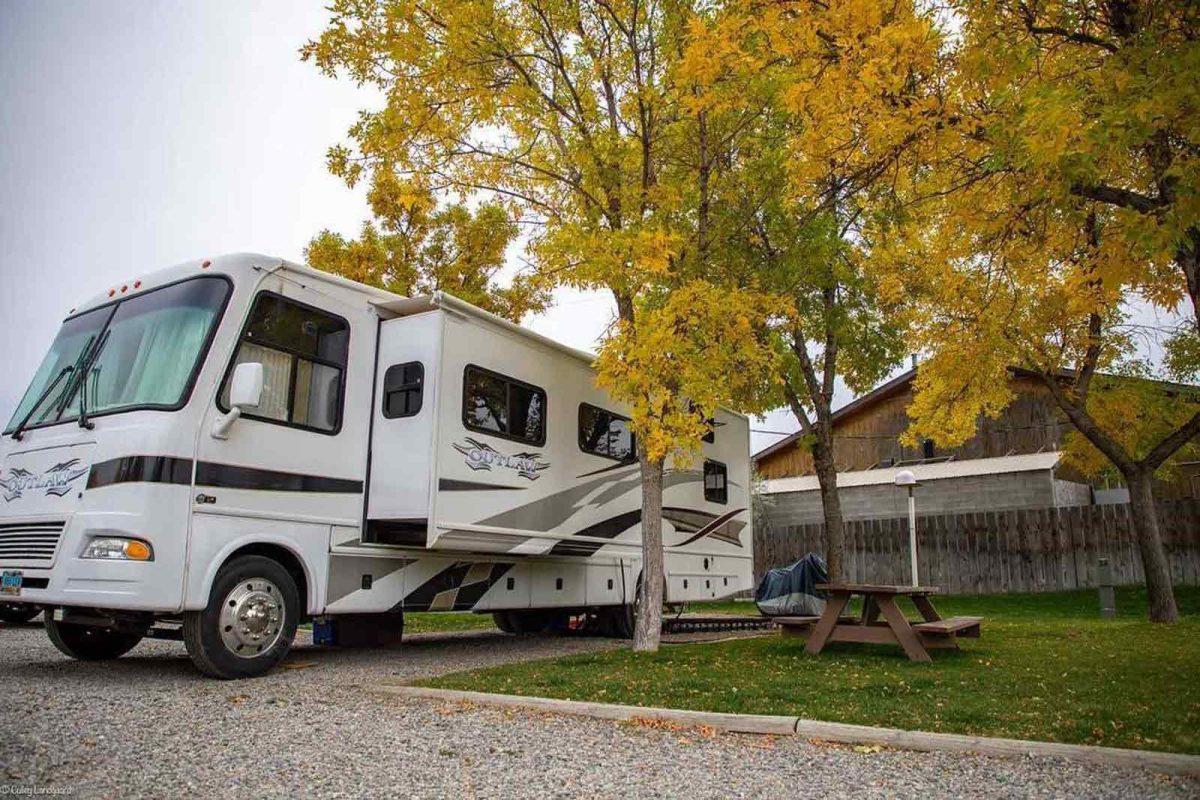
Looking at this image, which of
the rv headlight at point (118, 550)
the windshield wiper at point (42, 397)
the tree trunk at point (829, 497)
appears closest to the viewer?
the rv headlight at point (118, 550)

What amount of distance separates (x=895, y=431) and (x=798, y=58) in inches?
868

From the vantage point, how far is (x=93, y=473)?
6.66m

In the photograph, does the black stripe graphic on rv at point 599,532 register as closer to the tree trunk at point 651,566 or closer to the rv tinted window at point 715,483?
the tree trunk at point 651,566

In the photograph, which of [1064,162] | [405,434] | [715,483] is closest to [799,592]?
[715,483]

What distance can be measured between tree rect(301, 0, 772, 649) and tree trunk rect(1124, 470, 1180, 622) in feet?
25.2

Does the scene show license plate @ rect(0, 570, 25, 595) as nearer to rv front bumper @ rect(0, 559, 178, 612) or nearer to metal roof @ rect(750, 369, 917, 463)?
rv front bumper @ rect(0, 559, 178, 612)

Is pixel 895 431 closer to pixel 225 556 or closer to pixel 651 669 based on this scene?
pixel 651 669

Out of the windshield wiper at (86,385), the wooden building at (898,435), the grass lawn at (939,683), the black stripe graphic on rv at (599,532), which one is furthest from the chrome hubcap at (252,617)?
the wooden building at (898,435)

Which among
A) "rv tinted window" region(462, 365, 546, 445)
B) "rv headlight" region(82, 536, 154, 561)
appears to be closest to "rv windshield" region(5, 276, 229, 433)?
"rv headlight" region(82, 536, 154, 561)

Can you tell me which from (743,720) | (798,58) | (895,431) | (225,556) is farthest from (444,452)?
(895,431)

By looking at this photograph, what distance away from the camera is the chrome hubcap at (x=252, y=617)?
6.91m

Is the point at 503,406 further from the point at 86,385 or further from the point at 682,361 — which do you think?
the point at 86,385

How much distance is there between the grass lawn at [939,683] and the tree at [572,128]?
1771 millimetres

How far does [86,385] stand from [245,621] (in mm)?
2383
